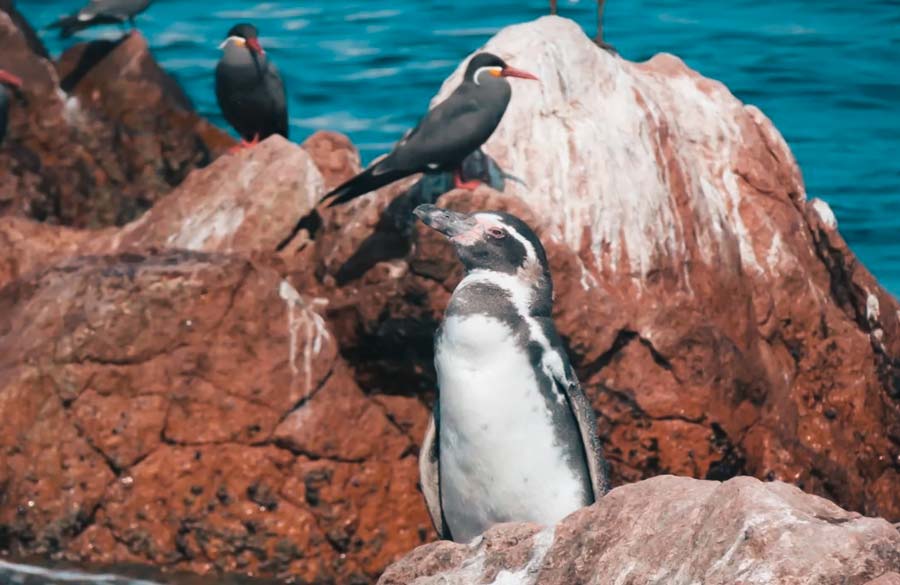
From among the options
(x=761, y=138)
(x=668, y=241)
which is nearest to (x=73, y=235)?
(x=668, y=241)

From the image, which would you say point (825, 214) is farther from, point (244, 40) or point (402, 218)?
point (244, 40)

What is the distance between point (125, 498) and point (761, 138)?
4355mm

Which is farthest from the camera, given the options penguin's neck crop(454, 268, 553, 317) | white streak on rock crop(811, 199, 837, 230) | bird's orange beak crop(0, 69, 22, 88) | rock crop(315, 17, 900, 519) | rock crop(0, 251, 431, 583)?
bird's orange beak crop(0, 69, 22, 88)

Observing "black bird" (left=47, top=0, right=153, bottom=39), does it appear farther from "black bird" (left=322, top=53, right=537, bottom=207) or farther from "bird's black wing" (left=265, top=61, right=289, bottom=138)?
"black bird" (left=322, top=53, right=537, bottom=207)

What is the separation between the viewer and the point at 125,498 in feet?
26.5

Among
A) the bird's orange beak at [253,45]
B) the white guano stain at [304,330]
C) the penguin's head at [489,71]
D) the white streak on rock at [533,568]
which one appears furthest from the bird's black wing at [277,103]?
the white streak on rock at [533,568]

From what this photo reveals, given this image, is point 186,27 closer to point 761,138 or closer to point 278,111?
point 278,111

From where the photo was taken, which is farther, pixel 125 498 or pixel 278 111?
pixel 278 111

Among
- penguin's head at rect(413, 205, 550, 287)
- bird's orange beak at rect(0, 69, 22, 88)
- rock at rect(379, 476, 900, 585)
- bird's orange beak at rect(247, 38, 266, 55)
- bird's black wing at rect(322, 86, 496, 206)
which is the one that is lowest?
bird's orange beak at rect(0, 69, 22, 88)

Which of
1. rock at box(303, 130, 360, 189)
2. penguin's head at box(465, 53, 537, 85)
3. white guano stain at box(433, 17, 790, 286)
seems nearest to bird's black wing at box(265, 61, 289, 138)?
rock at box(303, 130, 360, 189)

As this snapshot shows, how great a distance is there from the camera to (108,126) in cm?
1327

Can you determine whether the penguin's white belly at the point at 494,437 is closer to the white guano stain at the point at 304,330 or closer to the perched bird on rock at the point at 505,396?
the perched bird on rock at the point at 505,396

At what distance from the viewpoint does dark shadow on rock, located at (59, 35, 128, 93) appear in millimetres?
13500

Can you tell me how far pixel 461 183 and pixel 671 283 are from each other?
1225 millimetres
